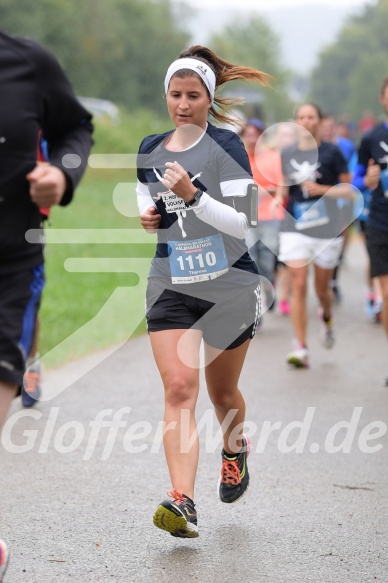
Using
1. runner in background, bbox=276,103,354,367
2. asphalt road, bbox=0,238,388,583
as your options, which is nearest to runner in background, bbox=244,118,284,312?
runner in background, bbox=276,103,354,367

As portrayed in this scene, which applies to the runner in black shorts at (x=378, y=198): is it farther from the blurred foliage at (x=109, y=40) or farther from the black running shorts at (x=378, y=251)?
the blurred foliage at (x=109, y=40)

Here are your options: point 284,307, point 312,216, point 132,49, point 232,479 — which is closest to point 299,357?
point 312,216

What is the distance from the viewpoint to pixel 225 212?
4.46 meters

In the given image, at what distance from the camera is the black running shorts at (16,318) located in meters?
3.61

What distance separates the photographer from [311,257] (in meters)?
9.41

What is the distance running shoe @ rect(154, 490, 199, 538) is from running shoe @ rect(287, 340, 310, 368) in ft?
15.4

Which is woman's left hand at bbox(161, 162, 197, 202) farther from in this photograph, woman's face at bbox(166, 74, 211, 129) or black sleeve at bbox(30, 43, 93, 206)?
black sleeve at bbox(30, 43, 93, 206)

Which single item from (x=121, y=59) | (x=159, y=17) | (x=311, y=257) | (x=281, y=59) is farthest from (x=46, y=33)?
(x=281, y=59)

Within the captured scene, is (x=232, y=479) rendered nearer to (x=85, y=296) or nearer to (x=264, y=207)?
(x=264, y=207)

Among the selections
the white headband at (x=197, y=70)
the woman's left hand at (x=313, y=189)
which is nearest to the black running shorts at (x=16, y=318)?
the white headband at (x=197, y=70)

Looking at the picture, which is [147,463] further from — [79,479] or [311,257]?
[311,257]

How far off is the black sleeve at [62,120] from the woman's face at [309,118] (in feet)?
18.3

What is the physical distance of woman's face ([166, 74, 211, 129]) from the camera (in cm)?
468

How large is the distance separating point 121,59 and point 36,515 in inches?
2849
